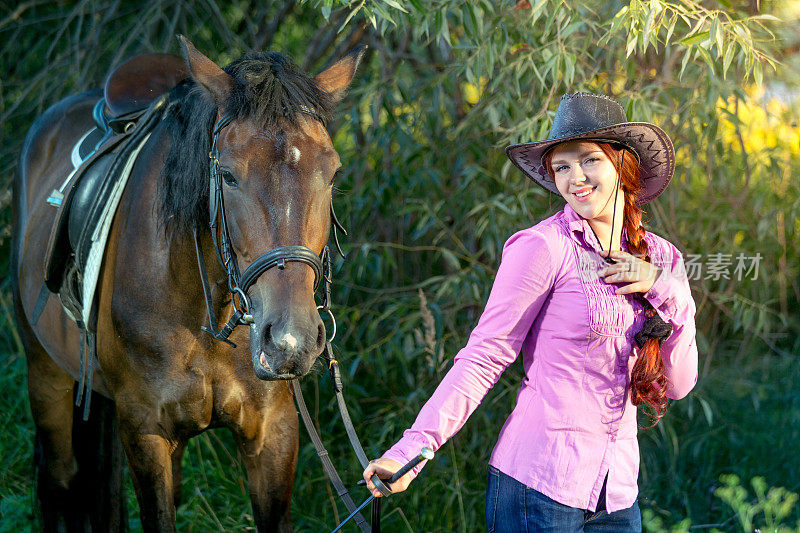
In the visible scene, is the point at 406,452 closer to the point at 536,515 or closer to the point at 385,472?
the point at 385,472

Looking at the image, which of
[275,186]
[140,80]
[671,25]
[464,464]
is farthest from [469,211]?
[275,186]

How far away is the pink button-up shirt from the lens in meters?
1.97

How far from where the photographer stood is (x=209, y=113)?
2.27m

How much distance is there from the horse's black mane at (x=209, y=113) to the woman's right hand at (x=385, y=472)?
0.91 meters

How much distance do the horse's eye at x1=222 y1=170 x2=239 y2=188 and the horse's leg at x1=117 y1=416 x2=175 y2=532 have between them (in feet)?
2.78

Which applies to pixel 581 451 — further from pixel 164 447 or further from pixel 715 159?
pixel 715 159

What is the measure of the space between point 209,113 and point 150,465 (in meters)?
1.13

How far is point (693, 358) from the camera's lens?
2041 mm

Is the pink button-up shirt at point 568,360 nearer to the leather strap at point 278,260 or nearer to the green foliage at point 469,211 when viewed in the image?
the leather strap at point 278,260

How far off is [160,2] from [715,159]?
3467mm

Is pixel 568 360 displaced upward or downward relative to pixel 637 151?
downward

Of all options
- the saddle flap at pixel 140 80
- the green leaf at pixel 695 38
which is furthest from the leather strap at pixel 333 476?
the green leaf at pixel 695 38

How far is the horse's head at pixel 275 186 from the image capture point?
197 cm

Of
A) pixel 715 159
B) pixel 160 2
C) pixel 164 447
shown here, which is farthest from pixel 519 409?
pixel 160 2
